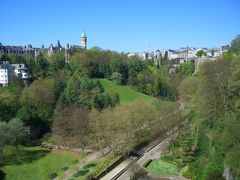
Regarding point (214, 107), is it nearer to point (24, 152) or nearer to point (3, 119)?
point (24, 152)

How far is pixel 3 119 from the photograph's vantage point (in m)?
38.5

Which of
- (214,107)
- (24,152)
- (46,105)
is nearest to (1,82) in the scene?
(46,105)

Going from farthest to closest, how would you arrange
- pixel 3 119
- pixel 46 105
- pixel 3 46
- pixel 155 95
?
pixel 3 46, pixel 155 95, pixel 46 105, pixel 3 119

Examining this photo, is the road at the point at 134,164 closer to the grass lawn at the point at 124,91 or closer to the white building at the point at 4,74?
the grass lawn at the point at 124,91

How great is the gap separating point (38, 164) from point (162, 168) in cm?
1128

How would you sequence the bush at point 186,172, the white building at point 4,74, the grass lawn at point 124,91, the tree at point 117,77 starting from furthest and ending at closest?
the tree at point 117,77 < the grass lawn at point 124,91 < the white building at point 4,74 < the bush at point 186,172

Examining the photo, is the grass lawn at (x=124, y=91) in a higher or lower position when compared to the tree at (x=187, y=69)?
lower

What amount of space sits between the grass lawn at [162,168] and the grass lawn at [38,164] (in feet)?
23.6

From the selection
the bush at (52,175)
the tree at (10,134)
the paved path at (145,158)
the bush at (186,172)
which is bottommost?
the bush at (52,175)

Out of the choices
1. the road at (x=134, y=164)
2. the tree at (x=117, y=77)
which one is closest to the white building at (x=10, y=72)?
the tree at (x=117, y=77)

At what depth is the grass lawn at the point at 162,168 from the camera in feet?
92.3

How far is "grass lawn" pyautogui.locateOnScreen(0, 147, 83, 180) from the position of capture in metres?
27.8

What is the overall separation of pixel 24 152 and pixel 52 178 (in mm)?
8151

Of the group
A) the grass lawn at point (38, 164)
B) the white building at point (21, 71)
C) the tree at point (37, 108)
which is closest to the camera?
the grass lawn at point (38, 164)
